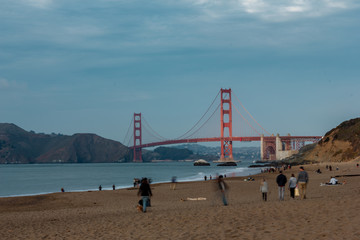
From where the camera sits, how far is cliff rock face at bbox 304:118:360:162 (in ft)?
226

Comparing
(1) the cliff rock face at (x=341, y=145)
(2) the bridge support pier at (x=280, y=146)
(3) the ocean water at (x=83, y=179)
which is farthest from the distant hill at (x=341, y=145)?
(2) the bridge support pier at (x=280, y=146)

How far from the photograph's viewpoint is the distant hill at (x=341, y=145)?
226ft


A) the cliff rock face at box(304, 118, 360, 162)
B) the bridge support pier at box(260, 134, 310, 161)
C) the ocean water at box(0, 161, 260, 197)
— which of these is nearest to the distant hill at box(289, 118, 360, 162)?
the cliff rock face at box(304, 118, 360, 162)

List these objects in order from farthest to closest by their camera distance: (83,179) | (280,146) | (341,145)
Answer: (280,146) < (341,145) < (83,179)

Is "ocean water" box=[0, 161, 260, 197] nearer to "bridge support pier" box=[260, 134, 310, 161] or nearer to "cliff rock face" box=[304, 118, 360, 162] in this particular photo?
"cliff rock face" box=[304, 118, 360, 162]

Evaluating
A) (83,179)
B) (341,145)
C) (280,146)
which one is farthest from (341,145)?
(280,146)

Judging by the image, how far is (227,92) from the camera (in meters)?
139

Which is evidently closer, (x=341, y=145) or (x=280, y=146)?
(x=341, y=145)

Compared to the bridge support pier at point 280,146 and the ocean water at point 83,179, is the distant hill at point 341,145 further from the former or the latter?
the bridge support pier at point 280,146

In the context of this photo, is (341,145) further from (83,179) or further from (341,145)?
(83,179)

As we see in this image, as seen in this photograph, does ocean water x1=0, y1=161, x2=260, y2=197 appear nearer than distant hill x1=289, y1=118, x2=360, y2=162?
Yes

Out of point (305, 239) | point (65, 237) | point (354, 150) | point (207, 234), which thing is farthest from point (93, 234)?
point (354, 150)

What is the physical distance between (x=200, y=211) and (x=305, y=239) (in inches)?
213

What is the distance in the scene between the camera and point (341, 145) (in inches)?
2869
